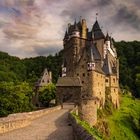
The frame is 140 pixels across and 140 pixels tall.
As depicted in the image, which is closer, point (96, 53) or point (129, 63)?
point (96, 53)

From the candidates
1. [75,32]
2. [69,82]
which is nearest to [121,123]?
[69,82]

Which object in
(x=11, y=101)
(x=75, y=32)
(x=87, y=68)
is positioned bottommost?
(x=11, y=101)

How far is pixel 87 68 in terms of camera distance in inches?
2307

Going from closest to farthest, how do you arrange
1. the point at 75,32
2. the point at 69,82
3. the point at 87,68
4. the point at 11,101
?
the point at 11,101
the point at 69,82
the point at 87,68
the point at 75,32

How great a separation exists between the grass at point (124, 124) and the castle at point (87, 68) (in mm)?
2762

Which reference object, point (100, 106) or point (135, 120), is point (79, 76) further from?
point (135, 120)

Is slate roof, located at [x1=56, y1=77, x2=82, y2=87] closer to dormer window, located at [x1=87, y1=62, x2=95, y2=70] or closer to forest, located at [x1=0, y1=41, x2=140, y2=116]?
dormer window, located at [x1=87, y1=62, x2=95, y2=70]

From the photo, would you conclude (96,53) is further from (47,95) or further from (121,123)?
(121,123)

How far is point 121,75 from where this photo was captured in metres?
119

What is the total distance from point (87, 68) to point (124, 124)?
42.6 ft

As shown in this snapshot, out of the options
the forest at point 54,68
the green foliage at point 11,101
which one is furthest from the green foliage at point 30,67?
the green foliage at point 11,101

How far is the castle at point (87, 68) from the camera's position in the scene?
56.8 metres

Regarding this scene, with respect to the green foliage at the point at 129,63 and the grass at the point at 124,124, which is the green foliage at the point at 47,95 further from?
the green foliage at the point at 129,63

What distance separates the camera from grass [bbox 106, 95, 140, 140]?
186 feet
